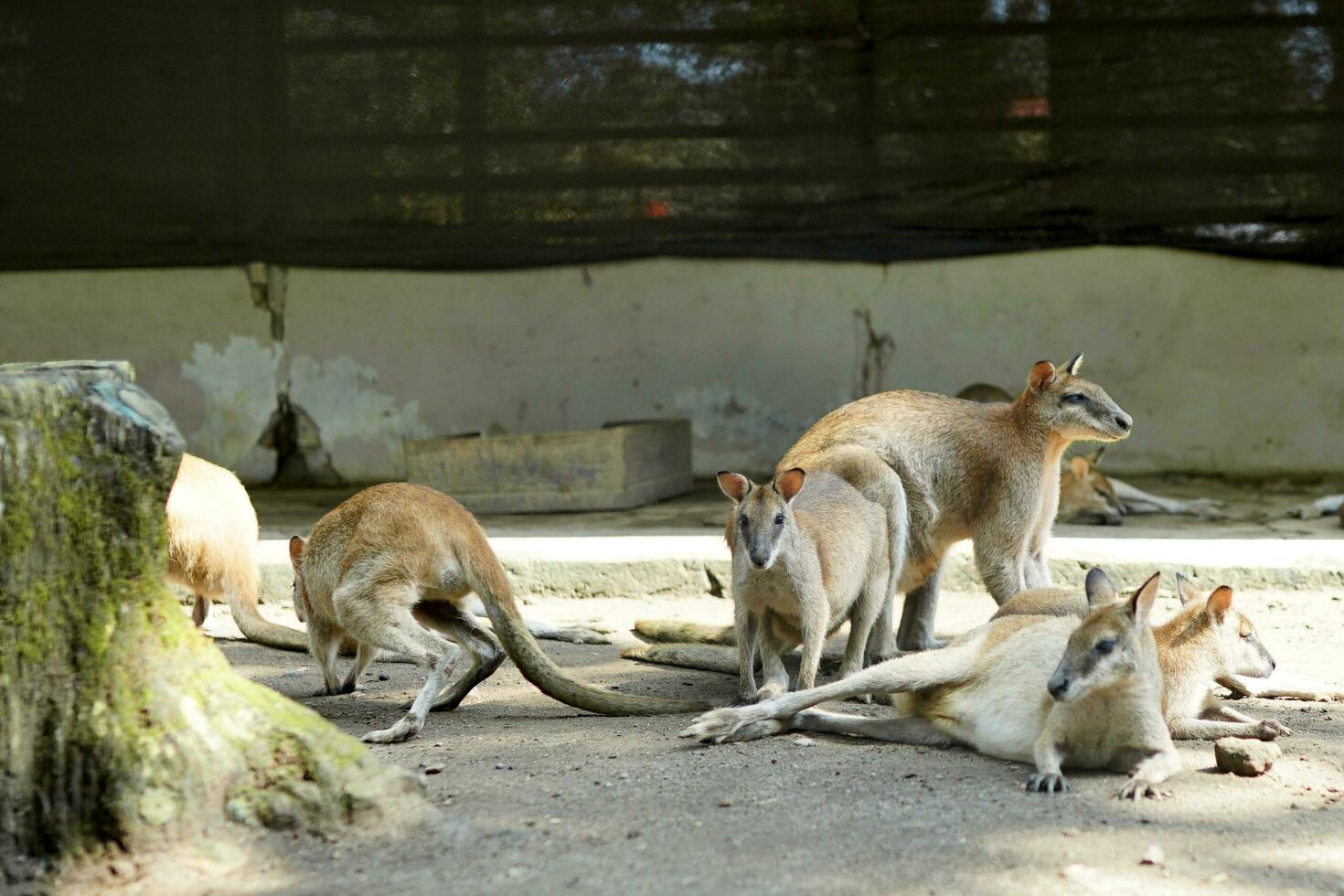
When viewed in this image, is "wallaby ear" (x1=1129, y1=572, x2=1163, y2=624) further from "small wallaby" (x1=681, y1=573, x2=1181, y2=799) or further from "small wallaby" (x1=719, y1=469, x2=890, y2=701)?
"small wallaby" (x1=719, y1=469, x2=890, y2=701)

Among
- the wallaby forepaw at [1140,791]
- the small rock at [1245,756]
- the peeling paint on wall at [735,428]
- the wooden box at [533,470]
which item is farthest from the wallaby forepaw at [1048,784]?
Result: the peeling paint on wall at [735,428]

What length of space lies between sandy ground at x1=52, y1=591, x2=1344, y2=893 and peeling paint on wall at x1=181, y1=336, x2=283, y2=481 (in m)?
5.15

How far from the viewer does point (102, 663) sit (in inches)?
127

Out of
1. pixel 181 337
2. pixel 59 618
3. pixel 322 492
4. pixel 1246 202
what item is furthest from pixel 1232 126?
pixel 59 618

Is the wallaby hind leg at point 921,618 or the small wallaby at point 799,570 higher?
the small wallaby at point 799,570

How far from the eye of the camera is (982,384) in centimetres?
881

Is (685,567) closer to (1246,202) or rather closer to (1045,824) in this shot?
(1045,824)

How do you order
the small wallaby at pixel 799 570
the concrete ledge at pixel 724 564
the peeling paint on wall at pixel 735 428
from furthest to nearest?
1. the peeling paint on wall at pixel 735 428
2. the concrete ledge at pixel 724 564
3. the small wallaby at pixel 799 570

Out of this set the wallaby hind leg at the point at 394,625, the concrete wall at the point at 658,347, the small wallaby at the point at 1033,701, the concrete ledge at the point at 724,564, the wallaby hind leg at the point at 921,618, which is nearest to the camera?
the small wallaby at the point at 1033,701

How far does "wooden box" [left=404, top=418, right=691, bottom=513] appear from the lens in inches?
329

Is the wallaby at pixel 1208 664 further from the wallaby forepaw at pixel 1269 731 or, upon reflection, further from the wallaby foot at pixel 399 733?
the wallaby foot at pixel 399 733

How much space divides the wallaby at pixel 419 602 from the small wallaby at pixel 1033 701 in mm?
446

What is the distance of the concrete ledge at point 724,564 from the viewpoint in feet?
21.5

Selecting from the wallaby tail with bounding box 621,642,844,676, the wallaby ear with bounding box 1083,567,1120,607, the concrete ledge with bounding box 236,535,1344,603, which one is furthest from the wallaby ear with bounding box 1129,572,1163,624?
the concrete ledge with bounding box 236,535,1344,603
